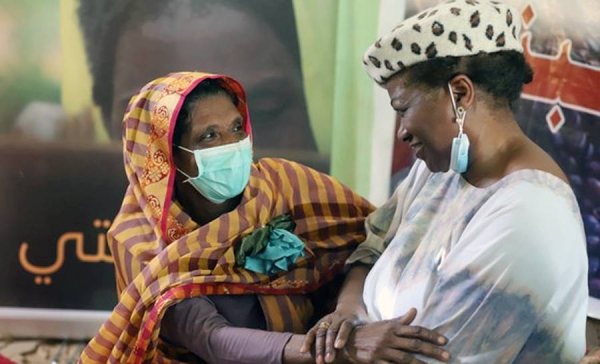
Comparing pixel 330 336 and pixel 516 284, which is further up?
pixel 516 284

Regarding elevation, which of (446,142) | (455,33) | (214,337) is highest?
(455,33)

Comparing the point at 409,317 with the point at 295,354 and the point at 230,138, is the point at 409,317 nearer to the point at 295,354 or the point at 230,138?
the point at 295,354

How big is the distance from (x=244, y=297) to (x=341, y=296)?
291 millimetres

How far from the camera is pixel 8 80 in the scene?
9.97 feet

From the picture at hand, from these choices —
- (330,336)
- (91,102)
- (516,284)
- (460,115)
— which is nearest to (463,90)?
(460,115)

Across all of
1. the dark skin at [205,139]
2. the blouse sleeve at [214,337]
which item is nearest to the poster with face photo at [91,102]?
the dark skin at [205,139]

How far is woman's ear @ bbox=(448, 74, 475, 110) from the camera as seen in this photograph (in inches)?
62.6

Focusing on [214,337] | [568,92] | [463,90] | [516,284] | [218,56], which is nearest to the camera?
[516,284]

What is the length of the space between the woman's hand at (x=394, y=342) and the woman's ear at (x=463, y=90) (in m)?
0.44

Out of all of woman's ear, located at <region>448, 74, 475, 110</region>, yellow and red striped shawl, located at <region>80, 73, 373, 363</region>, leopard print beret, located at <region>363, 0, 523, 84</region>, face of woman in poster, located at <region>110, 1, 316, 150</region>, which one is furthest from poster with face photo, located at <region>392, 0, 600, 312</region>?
woman's ear, located at <region>448, 74, 475, 110</region>

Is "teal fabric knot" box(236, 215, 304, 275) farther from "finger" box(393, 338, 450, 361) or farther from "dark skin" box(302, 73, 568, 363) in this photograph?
"finger" box(393, 338, 450, 361)

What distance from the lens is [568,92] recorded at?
279 cm

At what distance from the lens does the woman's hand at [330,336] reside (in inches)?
69.8

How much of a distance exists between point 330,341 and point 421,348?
259mm
